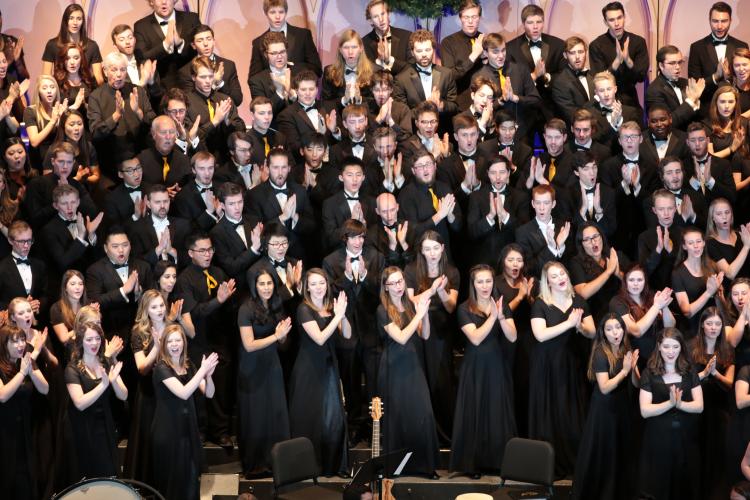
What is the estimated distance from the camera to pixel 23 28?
10047 mm

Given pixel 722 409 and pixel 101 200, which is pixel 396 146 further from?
pixel 722 409

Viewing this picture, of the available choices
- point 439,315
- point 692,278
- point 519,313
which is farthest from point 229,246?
point 692,278

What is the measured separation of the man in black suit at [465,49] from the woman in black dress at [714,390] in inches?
105

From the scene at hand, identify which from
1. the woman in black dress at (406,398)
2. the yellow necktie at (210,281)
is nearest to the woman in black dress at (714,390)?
the woman in black dress at (406,398)

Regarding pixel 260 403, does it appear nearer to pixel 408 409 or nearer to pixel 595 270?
pixel 408 409

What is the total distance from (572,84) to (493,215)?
57.4 inches

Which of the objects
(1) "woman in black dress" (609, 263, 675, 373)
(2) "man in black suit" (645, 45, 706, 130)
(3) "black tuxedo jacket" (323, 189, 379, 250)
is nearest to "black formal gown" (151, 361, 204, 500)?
(3) "black tuxedo jacket" (323, 189, 379, 250)

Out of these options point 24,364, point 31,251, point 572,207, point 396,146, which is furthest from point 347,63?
point 24,364

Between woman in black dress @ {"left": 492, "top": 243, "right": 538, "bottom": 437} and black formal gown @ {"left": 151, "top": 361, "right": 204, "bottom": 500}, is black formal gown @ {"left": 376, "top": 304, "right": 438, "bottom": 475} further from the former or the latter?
black formal gown @ {"left": 151, "top": 361, "right": 204, "bottom": 500}

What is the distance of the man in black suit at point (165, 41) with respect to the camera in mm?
9039

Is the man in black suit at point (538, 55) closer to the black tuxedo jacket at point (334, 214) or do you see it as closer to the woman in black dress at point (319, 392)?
the black tuxedo jacket at point (334, 214)

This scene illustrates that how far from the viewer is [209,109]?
28.6ft

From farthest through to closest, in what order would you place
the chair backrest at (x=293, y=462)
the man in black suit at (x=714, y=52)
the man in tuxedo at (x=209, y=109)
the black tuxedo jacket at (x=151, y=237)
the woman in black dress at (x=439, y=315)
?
the man in black suit at (x=714, y=52)
the man in tuxedo at (x=209, y=109)
the black tuxedo jacket at (x=151, y=237)
the woman in black dress at (x=439, y=315)
the chair backrest at (x=293, y=462)

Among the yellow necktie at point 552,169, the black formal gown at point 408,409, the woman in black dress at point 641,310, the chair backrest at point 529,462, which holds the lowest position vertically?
the chair backrest at point 529,462
